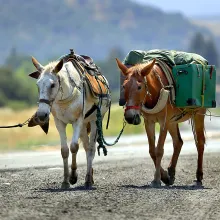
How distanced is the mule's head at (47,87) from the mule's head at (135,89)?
47.0 inches

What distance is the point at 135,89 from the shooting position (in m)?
15.1

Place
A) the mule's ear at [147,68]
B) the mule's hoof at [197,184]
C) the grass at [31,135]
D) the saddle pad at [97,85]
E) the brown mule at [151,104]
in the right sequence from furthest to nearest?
the grass at [31,135], the mule's hoof at [197,184], the saddle pad at [97,85], the mule's ear at [147,68], the brown mule at [151,104]

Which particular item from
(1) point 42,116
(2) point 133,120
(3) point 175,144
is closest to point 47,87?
(1) point 42,116

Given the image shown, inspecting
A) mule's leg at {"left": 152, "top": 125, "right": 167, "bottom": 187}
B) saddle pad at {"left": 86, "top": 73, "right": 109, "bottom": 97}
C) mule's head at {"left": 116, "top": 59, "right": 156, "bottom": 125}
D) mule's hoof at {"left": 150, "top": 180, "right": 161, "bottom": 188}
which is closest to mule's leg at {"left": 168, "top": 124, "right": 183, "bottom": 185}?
mule's leg at {"left": 152, "top": 125, "right": 167, "bottom": 187}

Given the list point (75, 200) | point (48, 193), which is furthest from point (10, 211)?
point (48, 193)

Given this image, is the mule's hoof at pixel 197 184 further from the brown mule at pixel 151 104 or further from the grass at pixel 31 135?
the grass at pixel 31 135

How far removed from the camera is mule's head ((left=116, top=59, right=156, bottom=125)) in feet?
48.6

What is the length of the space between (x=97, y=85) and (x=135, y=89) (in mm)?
1117

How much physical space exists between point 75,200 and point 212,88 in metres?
4.97

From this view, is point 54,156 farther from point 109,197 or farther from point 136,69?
point 109,197

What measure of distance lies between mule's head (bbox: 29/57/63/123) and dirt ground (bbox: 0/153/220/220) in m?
1.20

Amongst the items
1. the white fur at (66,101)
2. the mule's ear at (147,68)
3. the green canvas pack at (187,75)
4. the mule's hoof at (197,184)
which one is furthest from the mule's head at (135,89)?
the mule's hoof at (197,184)

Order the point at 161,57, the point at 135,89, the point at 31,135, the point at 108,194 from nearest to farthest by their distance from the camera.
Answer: the point at 108,194
the point at 135,89
the point at 161,57
the point at 31,135

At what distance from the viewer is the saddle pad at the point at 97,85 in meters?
15.6
